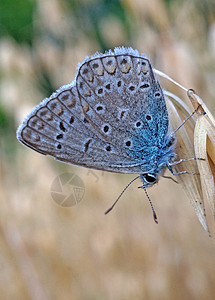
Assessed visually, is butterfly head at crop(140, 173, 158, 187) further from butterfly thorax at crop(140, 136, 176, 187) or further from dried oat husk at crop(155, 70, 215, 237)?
dried oat husk at crop(155, 70, 215, 237)

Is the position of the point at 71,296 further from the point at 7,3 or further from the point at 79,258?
the point at 7,3

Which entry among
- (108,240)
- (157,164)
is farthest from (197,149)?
(108,240)

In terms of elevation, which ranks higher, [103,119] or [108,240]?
[103,119]

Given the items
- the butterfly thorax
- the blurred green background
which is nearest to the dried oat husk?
the butterfly thorax

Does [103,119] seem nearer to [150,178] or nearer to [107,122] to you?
[107,122]

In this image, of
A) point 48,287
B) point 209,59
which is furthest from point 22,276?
point 209,59

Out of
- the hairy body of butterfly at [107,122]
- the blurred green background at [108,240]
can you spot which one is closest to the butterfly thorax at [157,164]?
the hairy body of butterfly at [107,122]
